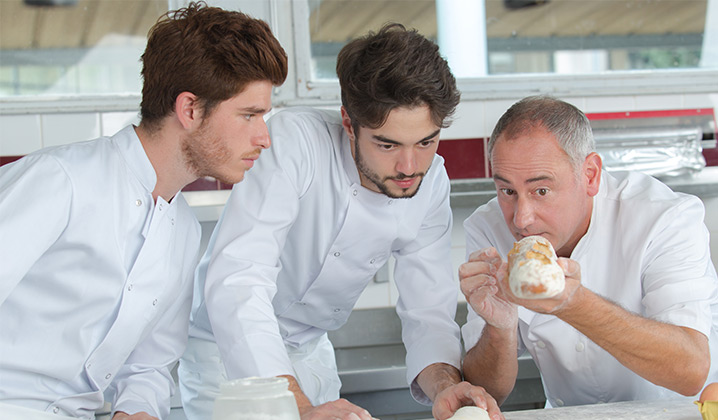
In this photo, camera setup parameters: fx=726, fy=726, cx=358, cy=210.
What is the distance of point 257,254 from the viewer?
162cm

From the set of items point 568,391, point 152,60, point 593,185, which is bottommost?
point 568,391

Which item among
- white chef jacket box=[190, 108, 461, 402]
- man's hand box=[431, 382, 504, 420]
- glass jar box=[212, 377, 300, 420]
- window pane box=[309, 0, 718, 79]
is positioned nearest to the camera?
glass jar box=[212, 377, 300, 420]

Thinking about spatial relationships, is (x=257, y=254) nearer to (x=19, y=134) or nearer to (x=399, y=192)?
(x=399, y=192)

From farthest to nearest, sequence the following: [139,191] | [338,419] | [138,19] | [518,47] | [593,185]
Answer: [518,47]
[138,19]
[593,185]
[139,191]
[338,419]

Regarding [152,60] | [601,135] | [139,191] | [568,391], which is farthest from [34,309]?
[601,135]

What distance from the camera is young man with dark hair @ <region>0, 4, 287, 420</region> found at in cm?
136

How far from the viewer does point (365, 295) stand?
287 centimetres

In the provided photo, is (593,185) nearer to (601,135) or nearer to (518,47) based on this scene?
(601,135)

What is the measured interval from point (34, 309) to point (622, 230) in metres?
1.32

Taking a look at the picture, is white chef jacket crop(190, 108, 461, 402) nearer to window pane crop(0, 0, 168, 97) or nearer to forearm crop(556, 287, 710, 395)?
forearm crop(556, 287, 710, 395)

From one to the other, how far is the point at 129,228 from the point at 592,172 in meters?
1.06

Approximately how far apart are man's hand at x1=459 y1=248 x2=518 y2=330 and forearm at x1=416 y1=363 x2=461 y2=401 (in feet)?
0.58

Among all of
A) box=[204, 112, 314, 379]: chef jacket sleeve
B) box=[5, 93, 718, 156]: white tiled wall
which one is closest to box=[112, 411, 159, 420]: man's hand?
box=[204, 112, 314, 379]: chef jacket sleeve

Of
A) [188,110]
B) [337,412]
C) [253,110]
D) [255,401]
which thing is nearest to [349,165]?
[253,110]
